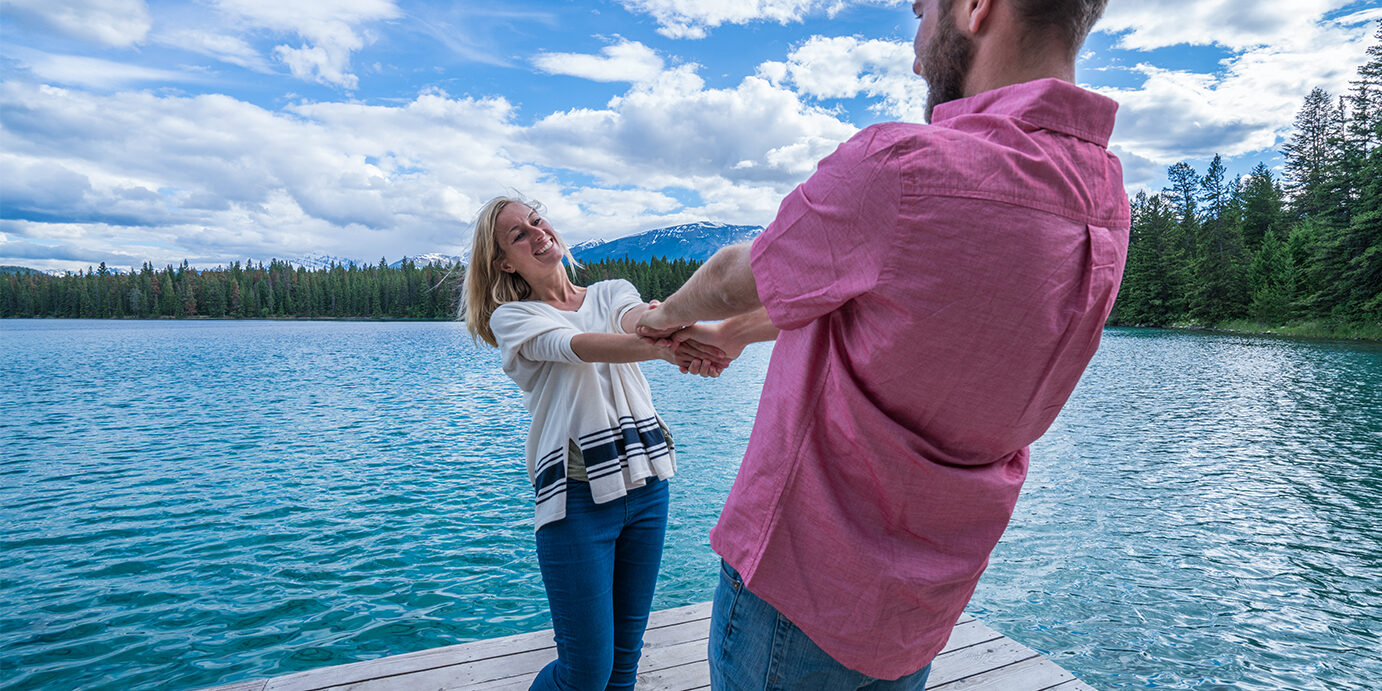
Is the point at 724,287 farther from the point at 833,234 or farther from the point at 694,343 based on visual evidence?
the point at 694,343

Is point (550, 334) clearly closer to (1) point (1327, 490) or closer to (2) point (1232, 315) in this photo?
(1) point (1327, 490)

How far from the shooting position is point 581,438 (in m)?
2.54

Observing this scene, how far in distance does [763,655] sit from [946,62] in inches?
45.0

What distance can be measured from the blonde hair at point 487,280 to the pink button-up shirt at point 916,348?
1.85 meters

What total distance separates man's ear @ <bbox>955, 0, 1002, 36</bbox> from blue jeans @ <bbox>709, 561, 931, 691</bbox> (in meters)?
1.07

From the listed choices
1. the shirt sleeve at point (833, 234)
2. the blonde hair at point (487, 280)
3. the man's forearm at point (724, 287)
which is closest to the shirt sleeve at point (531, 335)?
the blonde hair at point (487, 280)

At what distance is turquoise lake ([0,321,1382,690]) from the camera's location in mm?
6277

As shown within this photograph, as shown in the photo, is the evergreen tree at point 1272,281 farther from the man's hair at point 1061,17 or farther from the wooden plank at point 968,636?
the man's hair at point 1061,17

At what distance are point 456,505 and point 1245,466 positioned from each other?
46.6ft

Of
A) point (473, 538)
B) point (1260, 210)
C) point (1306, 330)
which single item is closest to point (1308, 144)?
point (1260, 210)

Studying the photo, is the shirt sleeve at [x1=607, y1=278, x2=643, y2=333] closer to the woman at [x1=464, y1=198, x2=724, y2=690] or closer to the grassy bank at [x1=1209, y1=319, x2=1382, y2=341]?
the woman at [x1=464, y1=198, x2=724, y2=690]

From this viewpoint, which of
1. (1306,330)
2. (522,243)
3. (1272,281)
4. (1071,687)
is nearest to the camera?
(522,243)

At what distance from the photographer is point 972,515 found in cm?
121

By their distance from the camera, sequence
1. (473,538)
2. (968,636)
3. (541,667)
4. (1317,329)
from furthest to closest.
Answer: (1317,329) → (473,538) → (968,636) → (541,667)
